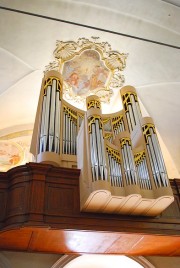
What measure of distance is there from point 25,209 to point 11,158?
484cm

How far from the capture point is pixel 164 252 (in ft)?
20.4

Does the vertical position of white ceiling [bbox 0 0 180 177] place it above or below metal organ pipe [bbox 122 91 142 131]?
above

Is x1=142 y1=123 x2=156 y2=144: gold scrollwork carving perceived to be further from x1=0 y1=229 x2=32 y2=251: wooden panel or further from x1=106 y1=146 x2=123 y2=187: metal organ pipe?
x1=0 y1=229 x2=32 y2=251: wooden panel

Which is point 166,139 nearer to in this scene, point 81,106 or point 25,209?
point 81,106

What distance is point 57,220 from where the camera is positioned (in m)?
4.79

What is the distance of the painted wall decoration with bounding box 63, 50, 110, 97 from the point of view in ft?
28.9

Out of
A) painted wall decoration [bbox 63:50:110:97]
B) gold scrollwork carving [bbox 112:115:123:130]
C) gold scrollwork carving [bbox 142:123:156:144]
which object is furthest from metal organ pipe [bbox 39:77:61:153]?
painted wall decoration [bbox 63:50:110:97]

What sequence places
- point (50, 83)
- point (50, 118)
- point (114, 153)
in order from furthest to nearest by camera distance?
1. point (50, 83)
2. point (50, 118)
3. point (114, 153)

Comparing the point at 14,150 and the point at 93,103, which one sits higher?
the point at 14,150

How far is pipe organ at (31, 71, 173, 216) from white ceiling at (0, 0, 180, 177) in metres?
2.04

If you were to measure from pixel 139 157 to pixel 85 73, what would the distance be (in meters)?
4.13

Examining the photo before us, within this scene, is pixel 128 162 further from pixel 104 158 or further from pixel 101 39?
pixel 101 39

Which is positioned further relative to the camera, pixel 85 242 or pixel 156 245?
pixel 156 245

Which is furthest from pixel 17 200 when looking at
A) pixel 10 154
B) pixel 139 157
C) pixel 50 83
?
pixel 10 154
